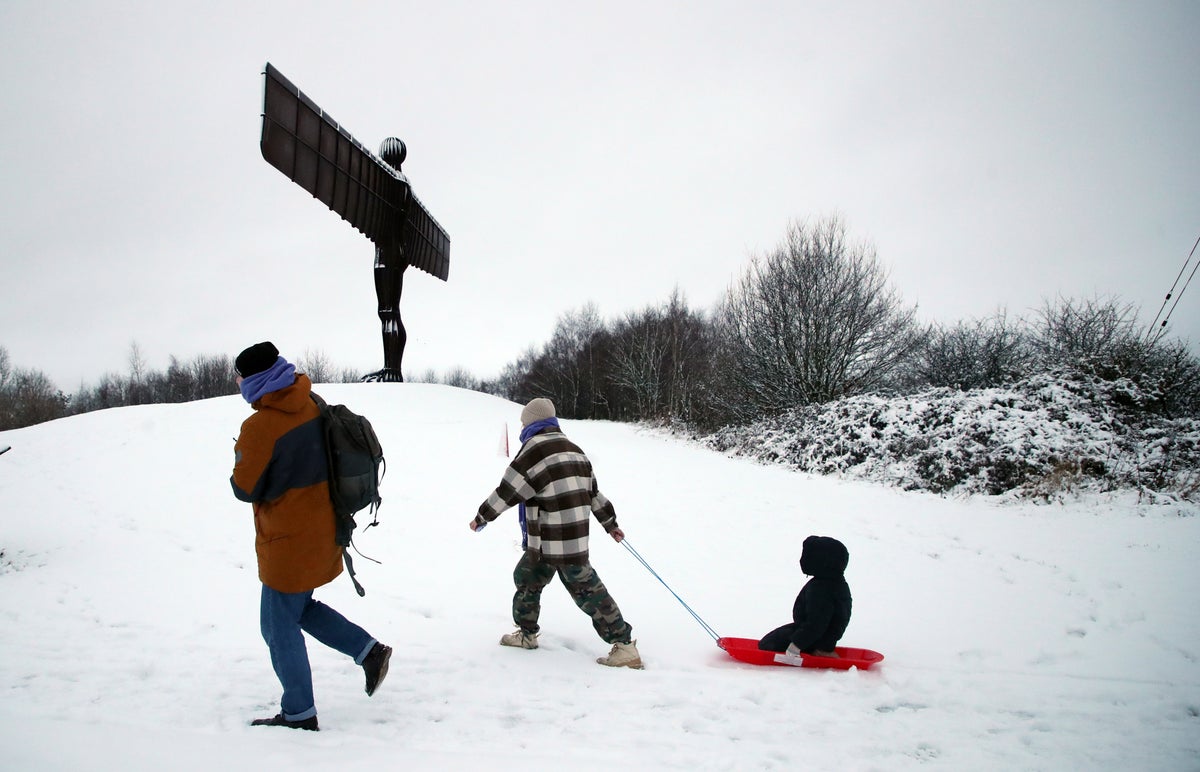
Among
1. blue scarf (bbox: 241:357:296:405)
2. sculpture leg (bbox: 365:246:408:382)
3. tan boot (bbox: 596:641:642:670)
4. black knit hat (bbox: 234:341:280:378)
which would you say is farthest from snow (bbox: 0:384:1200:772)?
sculpture leg (bbox: 365:246:408:382)

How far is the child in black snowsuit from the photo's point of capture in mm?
3809

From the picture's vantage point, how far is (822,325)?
17.5 meters

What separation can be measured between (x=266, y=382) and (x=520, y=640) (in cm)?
243

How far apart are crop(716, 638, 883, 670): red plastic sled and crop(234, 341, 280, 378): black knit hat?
3396 millimetres

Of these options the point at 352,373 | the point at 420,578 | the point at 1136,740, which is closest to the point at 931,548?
the point at 1136,740

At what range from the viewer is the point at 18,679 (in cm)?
316

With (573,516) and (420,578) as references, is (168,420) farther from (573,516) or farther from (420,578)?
(573,516)

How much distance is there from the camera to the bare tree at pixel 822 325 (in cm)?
1719

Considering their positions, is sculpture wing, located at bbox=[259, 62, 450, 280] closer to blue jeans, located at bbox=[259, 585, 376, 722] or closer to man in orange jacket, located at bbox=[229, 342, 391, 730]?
man in orange jacket, located at bbox=[229, 342, 391, 730]

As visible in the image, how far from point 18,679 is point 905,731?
4.82 meters

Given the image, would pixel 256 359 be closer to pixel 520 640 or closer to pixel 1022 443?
pixel 520 640

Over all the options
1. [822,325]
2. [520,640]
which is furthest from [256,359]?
[822,325]

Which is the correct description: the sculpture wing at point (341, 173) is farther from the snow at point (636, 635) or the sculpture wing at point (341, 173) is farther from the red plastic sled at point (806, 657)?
the red plastic sled at point (806, 657)

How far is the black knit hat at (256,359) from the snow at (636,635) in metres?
1.57
